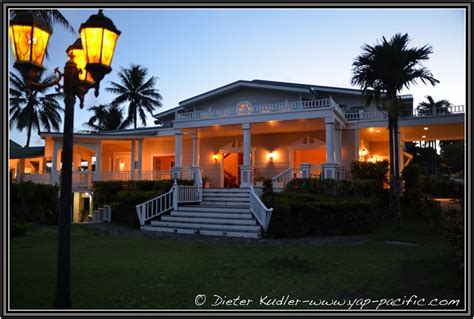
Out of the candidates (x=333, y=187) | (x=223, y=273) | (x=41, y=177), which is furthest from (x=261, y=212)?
(x=41, y=177)

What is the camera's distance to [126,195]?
15422 mm

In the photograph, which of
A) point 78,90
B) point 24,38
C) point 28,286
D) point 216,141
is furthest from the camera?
point 216,141

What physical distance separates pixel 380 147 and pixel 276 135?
7585 mm

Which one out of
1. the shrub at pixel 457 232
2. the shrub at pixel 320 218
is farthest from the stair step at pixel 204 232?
the shrub at pixel 457 232

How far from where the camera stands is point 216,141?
2227cm

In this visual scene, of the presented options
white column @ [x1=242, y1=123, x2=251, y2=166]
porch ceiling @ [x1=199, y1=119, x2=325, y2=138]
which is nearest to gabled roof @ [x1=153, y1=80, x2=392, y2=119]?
porch ceiling @ [x1=199, y1=119, x2=325, y2=138]

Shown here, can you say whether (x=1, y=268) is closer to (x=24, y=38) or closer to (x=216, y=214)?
(x=24, y=38)

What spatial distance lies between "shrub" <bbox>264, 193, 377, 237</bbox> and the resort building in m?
4.19

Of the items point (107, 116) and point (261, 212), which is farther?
point (107, 116)

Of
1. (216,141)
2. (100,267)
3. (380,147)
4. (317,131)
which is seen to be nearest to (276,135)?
(317,131)

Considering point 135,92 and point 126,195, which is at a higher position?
point 135,92

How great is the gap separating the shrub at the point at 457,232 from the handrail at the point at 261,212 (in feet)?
18.4

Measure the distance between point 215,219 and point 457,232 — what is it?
27.4ft

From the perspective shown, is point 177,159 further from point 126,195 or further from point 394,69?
point 394,69
